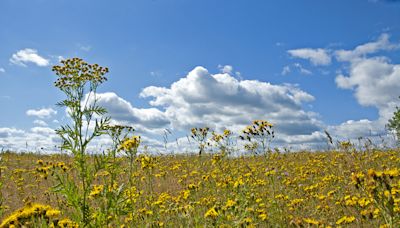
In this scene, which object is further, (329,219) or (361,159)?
(361,159)

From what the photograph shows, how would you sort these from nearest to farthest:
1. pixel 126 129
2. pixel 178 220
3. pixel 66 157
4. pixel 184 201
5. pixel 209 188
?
pixel 126 129 < pixel 178 220 < pixel 184 201 < pixel 209 188 < pixel 66 157

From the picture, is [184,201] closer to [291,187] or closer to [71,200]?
[291,187]

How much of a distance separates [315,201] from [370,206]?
2.26 metres

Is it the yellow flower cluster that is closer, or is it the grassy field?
the grassy field

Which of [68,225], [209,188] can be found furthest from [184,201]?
[68,225]

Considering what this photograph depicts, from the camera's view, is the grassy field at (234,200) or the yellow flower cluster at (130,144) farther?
the yellow flower cluster at (130,144)

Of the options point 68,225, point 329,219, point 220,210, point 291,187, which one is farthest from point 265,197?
point 68,225

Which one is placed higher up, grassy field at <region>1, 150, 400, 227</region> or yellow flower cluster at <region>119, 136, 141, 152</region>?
yellow flower cluster at <region>119, 136, 141, 152</region>

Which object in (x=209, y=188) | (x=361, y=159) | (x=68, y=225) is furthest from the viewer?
(x=361, y=159)

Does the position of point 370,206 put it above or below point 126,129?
below

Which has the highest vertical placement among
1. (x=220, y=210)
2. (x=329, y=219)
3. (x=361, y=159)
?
(x=361, y=159)

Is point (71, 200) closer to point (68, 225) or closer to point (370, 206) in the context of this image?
point (68, 225)

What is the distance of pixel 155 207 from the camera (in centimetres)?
625

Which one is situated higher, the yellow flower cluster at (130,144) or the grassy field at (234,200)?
the yellow flower cluster at (130,144)
